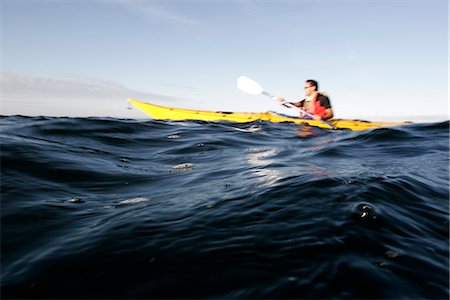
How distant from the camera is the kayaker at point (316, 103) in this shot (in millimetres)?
11883

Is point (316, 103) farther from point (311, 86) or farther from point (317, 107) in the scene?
point (311, 86)

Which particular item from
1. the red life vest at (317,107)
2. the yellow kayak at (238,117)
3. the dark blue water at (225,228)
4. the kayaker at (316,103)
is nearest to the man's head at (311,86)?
the kayaker at (316,103)

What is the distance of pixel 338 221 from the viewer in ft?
7.75

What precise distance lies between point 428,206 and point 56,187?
13.6 ft

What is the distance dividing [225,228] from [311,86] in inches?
442

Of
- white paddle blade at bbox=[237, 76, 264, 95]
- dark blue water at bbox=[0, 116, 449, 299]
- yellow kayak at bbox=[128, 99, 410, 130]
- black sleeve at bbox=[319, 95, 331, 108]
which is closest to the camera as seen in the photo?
dark blue water at bbox=[0, 116, 449, 299]

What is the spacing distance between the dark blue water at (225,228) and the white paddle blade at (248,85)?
8678 millimetres

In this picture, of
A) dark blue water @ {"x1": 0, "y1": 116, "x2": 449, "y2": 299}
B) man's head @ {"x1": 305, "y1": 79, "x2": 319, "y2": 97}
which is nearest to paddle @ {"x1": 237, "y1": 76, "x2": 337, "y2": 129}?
man's head @ {"x1": 305, "y1": 79, "x2": 319, "y2": 97}

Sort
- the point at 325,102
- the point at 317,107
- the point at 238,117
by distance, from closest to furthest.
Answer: the point at 325,102, the point at 317,107, the point at 238,117

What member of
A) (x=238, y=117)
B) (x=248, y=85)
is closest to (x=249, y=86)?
(x=248, y=85)

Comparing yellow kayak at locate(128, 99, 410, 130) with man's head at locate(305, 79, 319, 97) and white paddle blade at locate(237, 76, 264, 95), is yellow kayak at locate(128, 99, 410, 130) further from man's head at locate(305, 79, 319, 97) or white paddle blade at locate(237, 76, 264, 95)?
man's head at locate(305, 79, 319, 97)

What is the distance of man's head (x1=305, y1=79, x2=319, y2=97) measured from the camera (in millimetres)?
12414

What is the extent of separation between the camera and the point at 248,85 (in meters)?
13.5

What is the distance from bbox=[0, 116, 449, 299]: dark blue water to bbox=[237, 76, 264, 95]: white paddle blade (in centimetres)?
868
